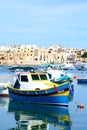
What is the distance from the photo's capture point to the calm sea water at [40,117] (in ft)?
69.8

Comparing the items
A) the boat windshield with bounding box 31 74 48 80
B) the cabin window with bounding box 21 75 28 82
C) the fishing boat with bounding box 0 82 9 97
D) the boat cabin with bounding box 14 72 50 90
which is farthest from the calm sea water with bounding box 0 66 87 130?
the fishing boat with bounding box 0 82 9 97

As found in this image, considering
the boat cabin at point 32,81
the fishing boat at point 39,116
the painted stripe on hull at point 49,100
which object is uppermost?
the boat cabin at point 32,81

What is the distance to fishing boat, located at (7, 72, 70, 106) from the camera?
93.2ft

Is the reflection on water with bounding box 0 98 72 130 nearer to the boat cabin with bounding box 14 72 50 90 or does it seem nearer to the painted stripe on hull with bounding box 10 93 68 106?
the painted stripe on hull with bounding box 10 93 68 106

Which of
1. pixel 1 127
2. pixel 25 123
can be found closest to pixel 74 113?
pixel 25 123

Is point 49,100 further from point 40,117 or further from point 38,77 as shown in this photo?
point 40,117

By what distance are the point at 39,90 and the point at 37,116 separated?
4.39m

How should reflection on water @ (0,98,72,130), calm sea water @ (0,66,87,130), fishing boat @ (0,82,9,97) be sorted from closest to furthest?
calm sea water @ (0,66,87,130) → reflection on water @ (0,98,72,130) → fishing boat @ (0,82,9,97)

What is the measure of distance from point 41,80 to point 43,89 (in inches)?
78.1

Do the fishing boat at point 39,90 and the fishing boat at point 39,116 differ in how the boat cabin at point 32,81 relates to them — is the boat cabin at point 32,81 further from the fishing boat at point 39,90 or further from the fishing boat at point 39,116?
the fishing boat at point 39,116

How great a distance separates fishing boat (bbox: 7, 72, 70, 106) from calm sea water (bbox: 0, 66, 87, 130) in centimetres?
54

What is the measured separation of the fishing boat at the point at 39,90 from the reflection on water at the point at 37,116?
48cm

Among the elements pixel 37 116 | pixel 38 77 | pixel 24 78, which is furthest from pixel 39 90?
pixel 37 116

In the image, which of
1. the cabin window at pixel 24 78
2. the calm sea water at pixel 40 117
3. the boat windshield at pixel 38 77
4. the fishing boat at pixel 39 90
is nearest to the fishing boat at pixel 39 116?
the calm sea water at pixel 40 117
